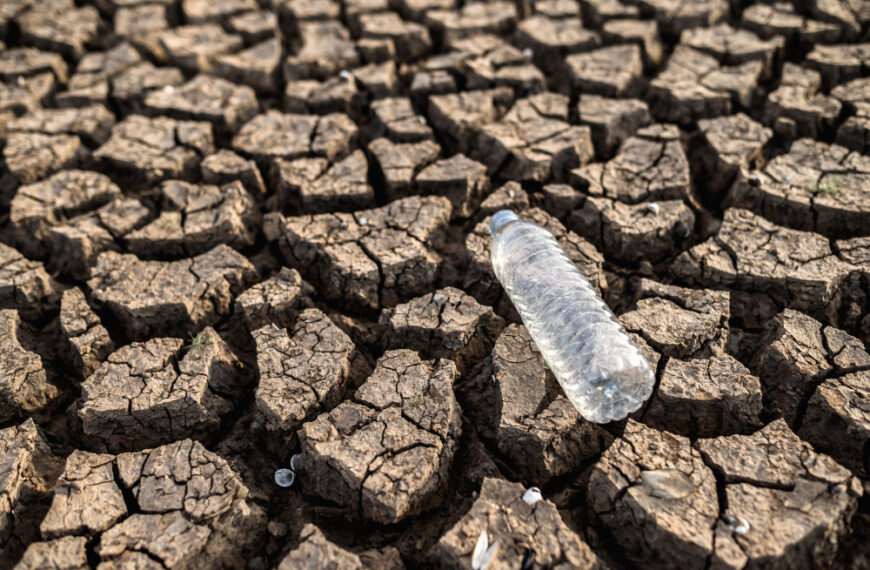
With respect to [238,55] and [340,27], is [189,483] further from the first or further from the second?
[340,27]

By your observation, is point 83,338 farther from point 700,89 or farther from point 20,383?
point 700,89

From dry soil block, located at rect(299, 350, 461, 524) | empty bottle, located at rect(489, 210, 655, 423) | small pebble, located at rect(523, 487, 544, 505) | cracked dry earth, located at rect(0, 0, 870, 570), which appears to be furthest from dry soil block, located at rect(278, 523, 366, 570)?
empty bottle, located at rect(489, 210, 655, 423)

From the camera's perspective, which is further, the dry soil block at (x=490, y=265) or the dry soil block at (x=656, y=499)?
the dry soil block at (x=490, y=265)

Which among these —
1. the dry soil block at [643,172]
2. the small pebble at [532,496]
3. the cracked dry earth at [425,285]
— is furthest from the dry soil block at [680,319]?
the small pebble at [532,496]

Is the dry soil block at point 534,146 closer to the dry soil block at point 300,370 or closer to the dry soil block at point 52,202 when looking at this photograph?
the dry soil block at point 300,370

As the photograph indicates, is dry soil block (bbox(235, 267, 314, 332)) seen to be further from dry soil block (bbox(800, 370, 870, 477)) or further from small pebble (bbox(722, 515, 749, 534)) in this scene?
dry soil block (bbox(800, 370, 870, 477))
